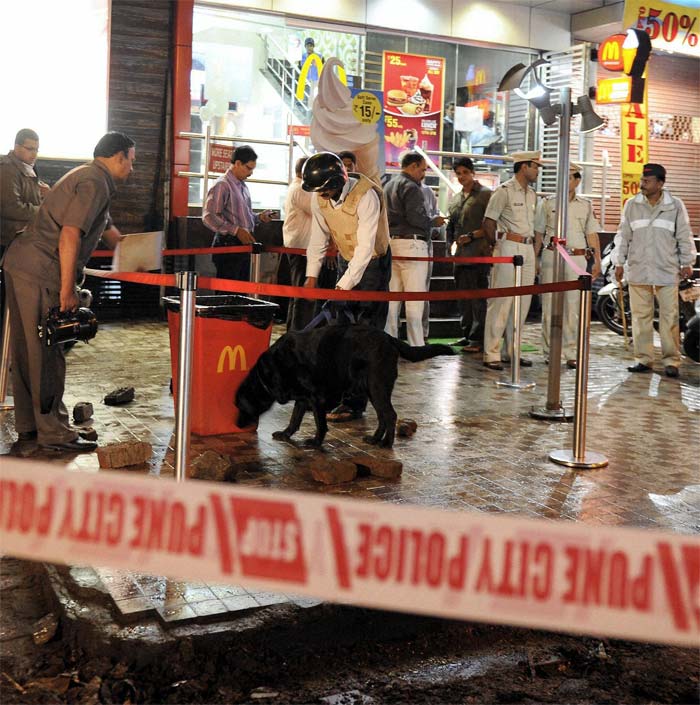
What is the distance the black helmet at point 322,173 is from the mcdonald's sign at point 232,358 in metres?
1.15

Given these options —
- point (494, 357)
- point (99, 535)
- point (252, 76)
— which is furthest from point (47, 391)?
point (252, 76)

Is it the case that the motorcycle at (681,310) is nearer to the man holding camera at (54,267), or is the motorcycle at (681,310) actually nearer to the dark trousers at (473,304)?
the dark trousers at (473,304)

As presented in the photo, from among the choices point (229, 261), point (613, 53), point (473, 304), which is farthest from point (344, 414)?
point (613, 53)

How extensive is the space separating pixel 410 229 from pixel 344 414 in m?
3.04

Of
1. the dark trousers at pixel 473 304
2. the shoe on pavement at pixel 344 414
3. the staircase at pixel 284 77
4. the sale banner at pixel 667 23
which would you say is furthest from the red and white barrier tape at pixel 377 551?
the sale banner at pixel 667 23

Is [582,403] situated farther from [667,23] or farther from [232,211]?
[667,23]

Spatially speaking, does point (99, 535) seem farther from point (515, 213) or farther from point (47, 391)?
point (515, 213)

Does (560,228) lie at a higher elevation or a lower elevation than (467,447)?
higher

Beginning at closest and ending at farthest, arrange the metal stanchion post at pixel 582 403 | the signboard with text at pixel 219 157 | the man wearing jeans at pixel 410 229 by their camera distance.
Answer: the metal stanchion post at pixel 582 403
the man wearing jeans at pixel 410 229
the signboard with text at pixel 219 157

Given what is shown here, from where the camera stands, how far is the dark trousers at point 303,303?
8.93 m

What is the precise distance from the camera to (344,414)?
7.02 meters

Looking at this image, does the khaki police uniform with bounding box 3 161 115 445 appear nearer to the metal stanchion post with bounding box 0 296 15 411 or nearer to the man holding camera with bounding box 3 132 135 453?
the man holding camera with bounding box 3 132 135 453

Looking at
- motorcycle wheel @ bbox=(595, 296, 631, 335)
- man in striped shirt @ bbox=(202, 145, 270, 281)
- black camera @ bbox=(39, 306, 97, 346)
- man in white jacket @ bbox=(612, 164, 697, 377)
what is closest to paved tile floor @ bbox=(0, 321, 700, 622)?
man in white jacket @ bbox=(612, 164, 697, 377)

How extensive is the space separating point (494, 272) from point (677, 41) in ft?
23.8
